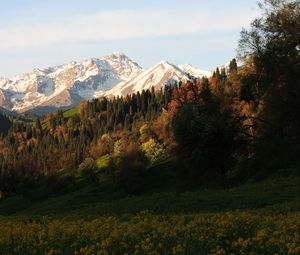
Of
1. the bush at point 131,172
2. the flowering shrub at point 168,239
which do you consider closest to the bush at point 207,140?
the flowering shrub at point 168,239

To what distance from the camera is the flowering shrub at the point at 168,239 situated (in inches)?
520

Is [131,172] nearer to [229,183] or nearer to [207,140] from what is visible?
[207,140]

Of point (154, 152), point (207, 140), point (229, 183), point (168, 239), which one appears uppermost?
point (168, 239)

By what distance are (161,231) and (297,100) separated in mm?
39811

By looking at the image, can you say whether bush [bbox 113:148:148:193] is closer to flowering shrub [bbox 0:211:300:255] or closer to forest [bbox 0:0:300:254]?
forest [bbox 0:0:300:254]

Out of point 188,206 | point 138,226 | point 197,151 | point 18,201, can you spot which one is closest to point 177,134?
point 197,151

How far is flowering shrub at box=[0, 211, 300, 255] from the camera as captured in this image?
43.3 ft

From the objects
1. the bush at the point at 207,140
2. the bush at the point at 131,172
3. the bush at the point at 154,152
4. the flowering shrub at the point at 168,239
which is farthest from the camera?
the bush at the point at 154,152

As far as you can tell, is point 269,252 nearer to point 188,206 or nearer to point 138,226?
point 138,226

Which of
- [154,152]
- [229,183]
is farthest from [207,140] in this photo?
[154,152]

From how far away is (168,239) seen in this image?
15.0 m

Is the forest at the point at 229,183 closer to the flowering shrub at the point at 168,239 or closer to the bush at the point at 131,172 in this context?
the flowering shrub at the point at 168,239

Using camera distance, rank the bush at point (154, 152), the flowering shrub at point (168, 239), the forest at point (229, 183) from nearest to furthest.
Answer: the flowering shrub at point (168, 239), the forest at point (229, 183), the bush at point (154, 152)

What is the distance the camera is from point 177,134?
63562 millimetres
